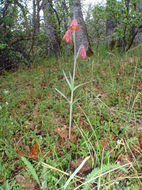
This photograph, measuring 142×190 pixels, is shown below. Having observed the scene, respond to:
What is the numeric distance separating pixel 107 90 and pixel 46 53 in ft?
12.1

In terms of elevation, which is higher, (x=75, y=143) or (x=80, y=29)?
(x=80, y=29)

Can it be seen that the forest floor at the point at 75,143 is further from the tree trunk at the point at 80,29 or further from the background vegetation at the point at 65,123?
the tree trunk at the point at 80,29

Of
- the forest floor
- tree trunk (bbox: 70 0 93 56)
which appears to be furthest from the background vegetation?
tree trunk (bbox: 70 0 93 56)

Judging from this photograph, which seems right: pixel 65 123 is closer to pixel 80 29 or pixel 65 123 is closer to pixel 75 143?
pixel 75 143

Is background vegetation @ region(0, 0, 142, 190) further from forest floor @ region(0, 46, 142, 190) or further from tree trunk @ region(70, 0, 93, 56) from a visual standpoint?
tree trunk @ region(70, 0, 93, 56)

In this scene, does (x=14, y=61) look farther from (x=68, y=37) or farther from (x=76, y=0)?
(x=68, y=37)

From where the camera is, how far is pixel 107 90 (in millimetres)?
2010

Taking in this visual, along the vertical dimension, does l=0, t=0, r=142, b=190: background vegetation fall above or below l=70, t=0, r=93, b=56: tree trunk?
below

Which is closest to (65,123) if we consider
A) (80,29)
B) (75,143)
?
(75,143)

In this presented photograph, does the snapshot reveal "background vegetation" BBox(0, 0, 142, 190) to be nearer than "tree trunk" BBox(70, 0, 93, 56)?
Yes

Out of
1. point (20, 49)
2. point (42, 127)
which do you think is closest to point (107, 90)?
point (42, 127)

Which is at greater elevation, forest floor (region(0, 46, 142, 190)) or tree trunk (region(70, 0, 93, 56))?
tree trunk (region(70, 0, 93, 56))

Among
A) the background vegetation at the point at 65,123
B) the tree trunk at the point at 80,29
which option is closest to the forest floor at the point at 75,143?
the background vegetation at the point at 65,123

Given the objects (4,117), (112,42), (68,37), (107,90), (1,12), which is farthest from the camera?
(112,42)
